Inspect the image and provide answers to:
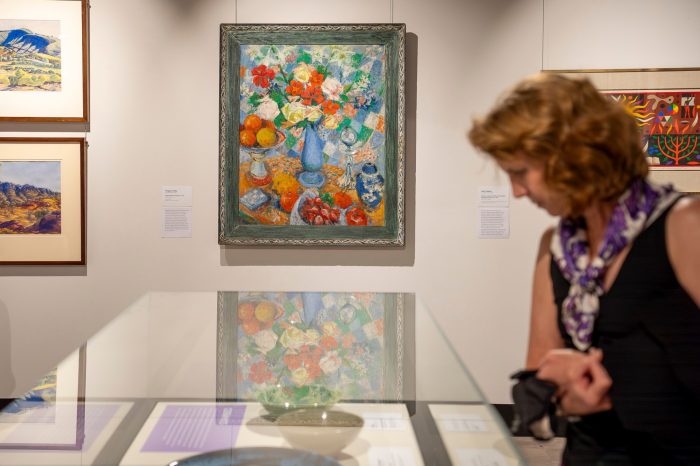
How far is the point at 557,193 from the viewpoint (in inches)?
45.3

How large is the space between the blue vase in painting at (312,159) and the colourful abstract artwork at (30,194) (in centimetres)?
147

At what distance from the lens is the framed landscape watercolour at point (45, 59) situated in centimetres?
421

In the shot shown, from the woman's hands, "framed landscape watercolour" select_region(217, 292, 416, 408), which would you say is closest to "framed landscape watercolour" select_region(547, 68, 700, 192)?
"framed landscape watercolour" select_region(217, 292, 416, 408)

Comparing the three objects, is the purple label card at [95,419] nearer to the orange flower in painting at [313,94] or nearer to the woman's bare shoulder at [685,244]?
the woman's bare shoulder at [685,244]

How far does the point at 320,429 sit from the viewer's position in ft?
3.94

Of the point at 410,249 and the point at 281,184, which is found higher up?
the point at 281,184

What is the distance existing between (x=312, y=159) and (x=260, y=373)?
2.76m

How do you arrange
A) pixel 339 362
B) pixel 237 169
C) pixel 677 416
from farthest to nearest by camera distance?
pixel 237 169 → pixel 339 362 → pixel 677 416

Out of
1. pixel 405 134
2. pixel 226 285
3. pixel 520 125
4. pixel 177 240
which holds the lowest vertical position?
pixel 226 285

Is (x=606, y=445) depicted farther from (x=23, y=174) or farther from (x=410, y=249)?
(x=23, y=174)

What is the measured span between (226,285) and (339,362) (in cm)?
280

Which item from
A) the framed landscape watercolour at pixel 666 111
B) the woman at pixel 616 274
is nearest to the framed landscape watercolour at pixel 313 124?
the framed landscape watercolour at pixel 666 111

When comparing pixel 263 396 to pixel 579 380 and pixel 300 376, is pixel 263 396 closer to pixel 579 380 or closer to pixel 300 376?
pixel 300 376

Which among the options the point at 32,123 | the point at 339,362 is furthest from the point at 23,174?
the point at 339,362
